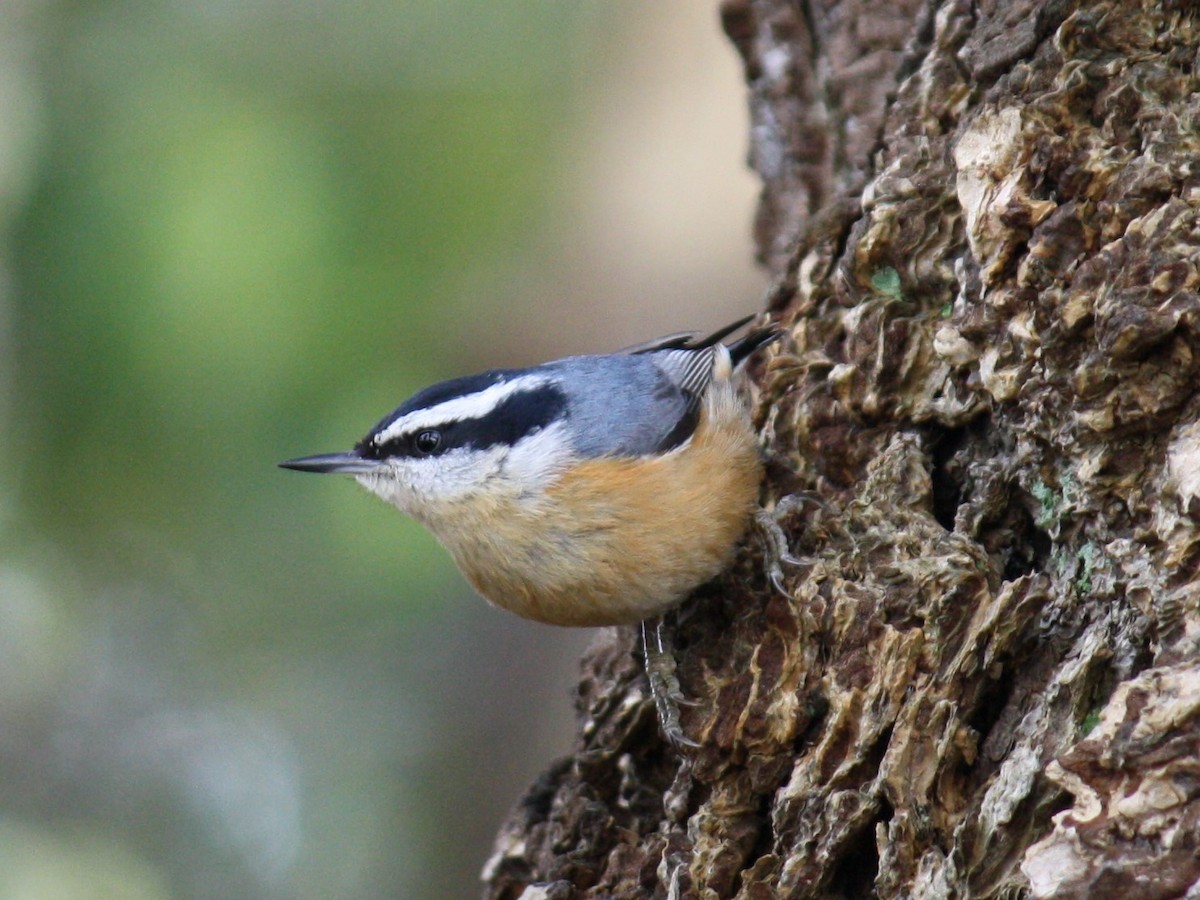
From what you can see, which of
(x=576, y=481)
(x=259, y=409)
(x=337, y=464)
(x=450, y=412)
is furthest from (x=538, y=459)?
(x=259, y=409)

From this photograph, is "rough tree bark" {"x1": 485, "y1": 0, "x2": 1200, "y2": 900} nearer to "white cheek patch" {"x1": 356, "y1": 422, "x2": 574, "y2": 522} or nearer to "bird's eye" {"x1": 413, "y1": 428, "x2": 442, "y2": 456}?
"white cheek patch" {"x1": 356, "y1": 422, "x2": 574, "y2": 522}

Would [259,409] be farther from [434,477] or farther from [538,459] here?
[538,459]

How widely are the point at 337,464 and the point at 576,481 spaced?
2.12ft

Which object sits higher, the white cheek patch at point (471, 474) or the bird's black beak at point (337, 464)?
the bird's black beak at point (337, 464)

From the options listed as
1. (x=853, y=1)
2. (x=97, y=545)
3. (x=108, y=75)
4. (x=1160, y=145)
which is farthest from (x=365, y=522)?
(x=1160, y=145)

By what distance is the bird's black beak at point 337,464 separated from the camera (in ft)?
10.8

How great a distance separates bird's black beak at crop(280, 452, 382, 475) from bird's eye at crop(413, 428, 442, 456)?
0.38ft

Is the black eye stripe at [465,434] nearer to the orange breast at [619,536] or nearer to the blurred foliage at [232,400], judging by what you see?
the orange breast at [619,536]

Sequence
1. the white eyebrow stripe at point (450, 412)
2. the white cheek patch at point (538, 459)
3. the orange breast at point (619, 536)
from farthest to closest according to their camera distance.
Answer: the white eyebrow stripe at point (450, 412)
the white cheek patch at point (538, 459)
the orange breast at point (619, 536)

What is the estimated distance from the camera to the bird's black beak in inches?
130

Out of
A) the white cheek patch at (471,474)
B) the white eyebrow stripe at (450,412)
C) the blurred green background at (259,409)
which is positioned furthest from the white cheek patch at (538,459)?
the blurred green background at (259,409)

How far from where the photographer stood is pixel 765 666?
2730 millimetres

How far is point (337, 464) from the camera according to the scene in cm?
329

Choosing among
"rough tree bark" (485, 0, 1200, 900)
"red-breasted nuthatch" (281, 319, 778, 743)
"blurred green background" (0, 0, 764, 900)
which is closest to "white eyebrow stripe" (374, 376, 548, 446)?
"red-breasted nuthatch" (281, 319, 778, 743)
